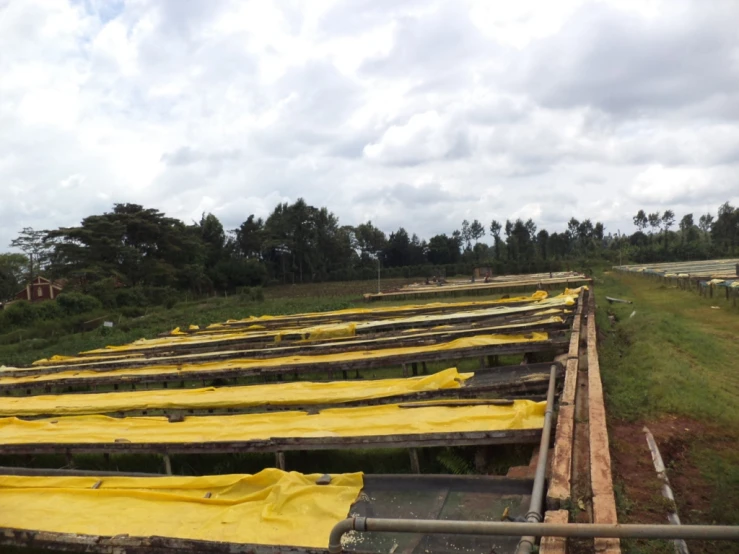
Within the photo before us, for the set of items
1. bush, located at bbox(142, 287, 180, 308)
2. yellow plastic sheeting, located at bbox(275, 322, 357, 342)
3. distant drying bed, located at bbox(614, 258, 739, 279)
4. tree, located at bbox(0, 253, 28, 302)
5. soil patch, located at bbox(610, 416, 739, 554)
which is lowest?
soil patch, located at bbox(610, 416, 739, 554)

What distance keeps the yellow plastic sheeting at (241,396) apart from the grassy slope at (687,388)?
172 centimetres

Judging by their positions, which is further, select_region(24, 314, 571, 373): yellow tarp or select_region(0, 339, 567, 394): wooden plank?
select_region(24, 314, 571, 373): yellow tarp

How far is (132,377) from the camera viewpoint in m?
7.59

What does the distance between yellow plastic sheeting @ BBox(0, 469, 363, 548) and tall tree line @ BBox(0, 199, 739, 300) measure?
71.3 feet

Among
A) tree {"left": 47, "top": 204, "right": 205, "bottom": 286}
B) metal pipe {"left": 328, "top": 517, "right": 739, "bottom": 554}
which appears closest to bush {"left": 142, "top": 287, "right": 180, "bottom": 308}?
tree {"left": 47, "top": 204, "right": 205, "bottom": 286}

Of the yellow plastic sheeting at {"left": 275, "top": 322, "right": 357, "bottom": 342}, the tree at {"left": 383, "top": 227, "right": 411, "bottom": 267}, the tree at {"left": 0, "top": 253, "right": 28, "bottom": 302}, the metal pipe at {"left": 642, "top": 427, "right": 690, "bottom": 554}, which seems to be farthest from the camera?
the tree at {"left": 383, "top": 227, "right": 411, "bottom": 267}

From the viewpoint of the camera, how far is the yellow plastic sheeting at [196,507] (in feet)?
9.81

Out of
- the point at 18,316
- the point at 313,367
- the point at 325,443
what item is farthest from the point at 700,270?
the point at 18,316

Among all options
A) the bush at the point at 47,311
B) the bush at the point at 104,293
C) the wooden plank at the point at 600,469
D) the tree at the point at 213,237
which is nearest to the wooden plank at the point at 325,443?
the wooden plank at the point at 600,469

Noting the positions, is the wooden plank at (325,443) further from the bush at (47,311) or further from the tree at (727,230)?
the tree at (727,230)

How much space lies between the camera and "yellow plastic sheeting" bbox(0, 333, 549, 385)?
6.71 meters

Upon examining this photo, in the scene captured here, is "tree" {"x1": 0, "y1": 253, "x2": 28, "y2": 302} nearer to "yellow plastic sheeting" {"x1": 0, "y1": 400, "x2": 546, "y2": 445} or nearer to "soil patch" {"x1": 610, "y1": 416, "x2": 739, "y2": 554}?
"yellow plastic sheeting" {"x1": 0, "y1": 400, "x2": 546, "y2": 445}

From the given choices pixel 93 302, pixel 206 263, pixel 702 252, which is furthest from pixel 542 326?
pixel 702 252

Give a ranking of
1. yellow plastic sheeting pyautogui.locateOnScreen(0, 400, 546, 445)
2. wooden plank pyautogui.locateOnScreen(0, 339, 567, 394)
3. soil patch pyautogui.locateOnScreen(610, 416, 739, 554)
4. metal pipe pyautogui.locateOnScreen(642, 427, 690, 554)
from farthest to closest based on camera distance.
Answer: wooden plank pyautogui.locateOnScreen(0, 339, 567, 394)
yellow plastic sheeting pyautogui.locateOnScreen(0, 400, 546, 445)
soil patch pyautogui.locateOnScreen(610, 416, 739, 554)
metal pipe pyautogui.locateOnScreen(642, 427, 690, 554)
